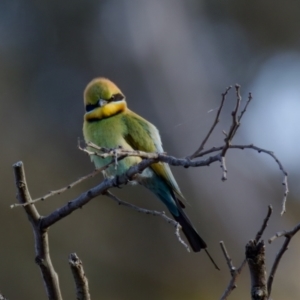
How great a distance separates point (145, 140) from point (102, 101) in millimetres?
163

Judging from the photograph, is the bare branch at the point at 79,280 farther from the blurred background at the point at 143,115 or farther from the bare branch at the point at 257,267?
the blurred background at the point at 143,115

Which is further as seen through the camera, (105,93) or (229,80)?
(229,80)

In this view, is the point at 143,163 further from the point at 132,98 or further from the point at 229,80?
the point at 229,80

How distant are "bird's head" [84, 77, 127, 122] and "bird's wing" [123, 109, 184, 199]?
0.16 feet

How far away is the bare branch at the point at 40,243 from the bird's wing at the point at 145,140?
2.18 feet

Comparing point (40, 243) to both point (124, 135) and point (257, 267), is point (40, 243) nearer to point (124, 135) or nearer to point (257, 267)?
point (257, 267)

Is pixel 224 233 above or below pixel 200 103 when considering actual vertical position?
below

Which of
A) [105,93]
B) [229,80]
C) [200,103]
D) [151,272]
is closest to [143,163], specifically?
[105,93]

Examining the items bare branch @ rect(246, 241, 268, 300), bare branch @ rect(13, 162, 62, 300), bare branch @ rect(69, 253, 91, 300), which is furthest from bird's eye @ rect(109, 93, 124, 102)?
bare branch @ rect(246, 241, 268, 300)

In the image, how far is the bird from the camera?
74.0 inches

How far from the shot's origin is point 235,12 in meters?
6.55

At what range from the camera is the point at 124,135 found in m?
1.90

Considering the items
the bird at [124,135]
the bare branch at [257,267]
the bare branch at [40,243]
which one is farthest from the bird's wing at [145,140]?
the bare branch at [257,267]

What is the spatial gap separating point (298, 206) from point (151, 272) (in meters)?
1.34
